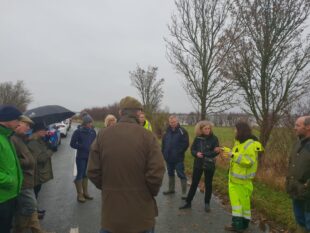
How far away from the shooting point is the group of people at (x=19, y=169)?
4125 millimetres

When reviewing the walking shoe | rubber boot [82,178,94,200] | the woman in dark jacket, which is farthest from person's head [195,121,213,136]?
rubber boot [82,178,94,200]

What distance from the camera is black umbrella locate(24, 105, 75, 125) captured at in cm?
726

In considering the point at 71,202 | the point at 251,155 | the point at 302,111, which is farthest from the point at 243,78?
the point at 71,202

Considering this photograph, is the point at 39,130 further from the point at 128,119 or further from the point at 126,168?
the point at 126,168

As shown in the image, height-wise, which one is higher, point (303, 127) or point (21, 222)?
point (303, 127)

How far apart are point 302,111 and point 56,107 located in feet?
22.0

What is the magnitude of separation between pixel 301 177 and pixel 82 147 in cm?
486

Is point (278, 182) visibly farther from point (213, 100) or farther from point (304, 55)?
point (213, 100)

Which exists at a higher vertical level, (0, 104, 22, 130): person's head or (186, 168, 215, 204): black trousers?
(0, 104, 22, 130): person's head

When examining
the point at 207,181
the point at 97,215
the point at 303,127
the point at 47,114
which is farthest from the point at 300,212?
the point at 47,114

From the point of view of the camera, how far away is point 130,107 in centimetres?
392

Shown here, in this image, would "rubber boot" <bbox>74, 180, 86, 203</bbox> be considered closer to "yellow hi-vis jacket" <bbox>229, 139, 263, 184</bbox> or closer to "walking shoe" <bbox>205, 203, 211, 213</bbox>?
"walking shoe" <bbox>205, 203, 211, 213</bbox>

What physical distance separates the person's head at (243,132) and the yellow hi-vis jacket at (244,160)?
74mm

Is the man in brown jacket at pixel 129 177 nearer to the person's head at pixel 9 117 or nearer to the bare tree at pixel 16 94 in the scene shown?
the person's head at pixel 9 117
